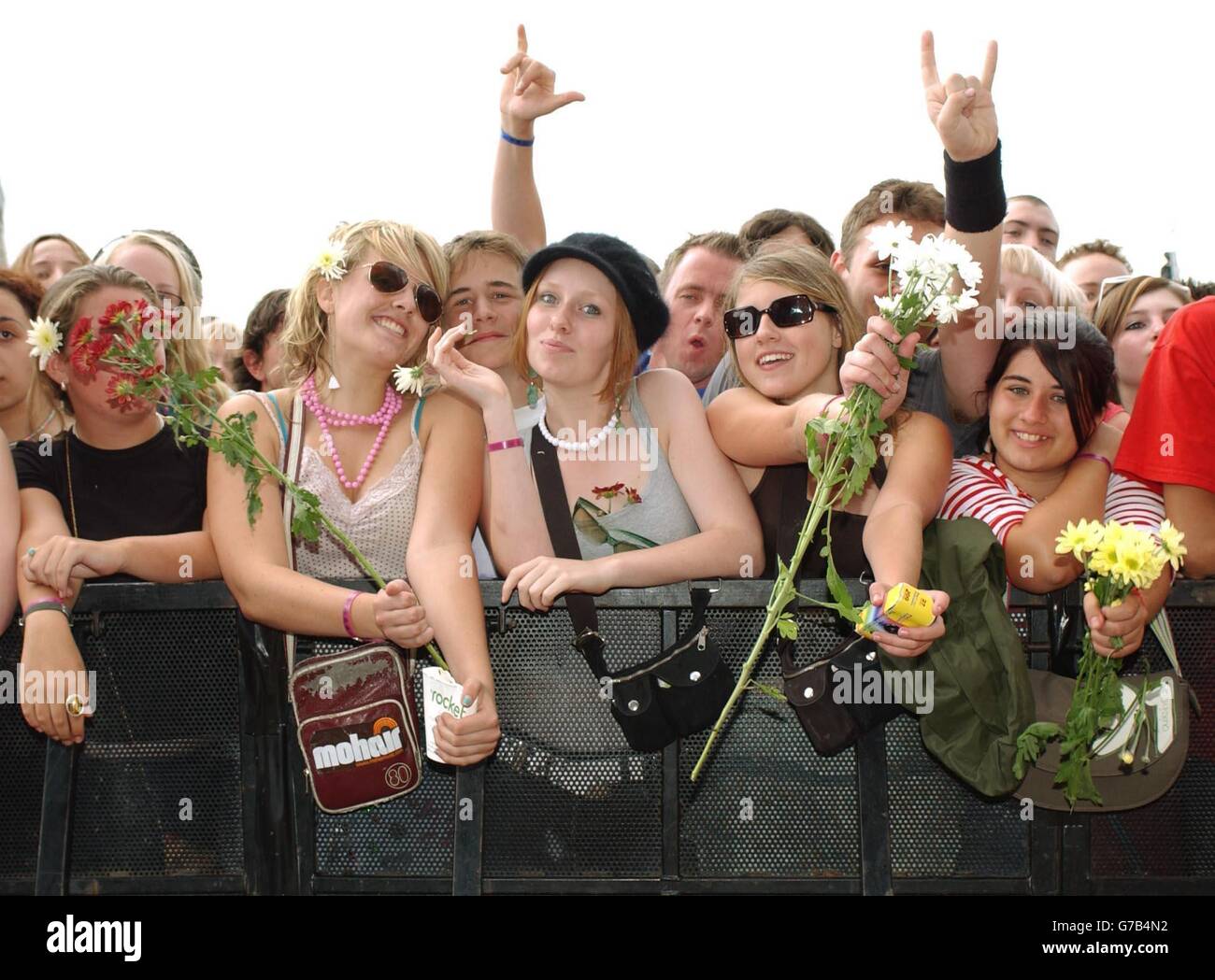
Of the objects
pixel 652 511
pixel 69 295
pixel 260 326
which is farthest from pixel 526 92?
pixel 652 511

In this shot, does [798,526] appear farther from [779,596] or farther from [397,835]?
[397,835]

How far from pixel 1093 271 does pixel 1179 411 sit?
3005mm

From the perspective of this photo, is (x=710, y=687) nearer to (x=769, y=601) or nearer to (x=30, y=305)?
(x=769, y=601)

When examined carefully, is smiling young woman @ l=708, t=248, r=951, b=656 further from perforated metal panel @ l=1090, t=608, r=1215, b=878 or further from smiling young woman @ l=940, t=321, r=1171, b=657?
perforated metal panel @ l=1090, t=608, r=1215, b=878

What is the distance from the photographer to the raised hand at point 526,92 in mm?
4855

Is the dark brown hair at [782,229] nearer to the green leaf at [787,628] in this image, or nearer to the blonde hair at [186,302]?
the blonde hair at [186,302]

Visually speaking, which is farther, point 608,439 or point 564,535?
point 608,439

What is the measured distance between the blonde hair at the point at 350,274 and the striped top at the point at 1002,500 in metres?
1.66

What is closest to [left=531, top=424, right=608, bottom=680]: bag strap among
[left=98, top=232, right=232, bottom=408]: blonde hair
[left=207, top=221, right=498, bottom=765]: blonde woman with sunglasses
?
[left=207, top=221, right=498, bottom=765]: blonde woman with sunglasses

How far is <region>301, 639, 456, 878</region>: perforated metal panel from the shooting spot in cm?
308

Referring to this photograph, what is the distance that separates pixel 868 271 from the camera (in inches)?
177

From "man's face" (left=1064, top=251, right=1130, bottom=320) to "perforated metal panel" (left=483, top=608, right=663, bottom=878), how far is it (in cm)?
389

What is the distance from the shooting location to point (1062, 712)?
3029 mm

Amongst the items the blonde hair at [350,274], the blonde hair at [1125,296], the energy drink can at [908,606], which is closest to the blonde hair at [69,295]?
the blonde hair at [350,274]
